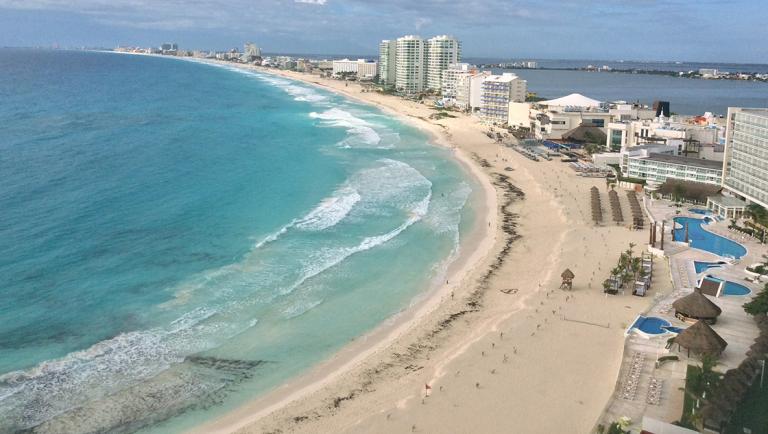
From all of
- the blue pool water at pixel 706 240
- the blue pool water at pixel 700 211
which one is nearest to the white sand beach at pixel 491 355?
the blue pool water at pixel 706 240

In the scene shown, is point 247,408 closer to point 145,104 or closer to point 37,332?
point 37,332

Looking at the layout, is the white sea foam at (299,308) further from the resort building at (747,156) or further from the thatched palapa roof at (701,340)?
the resort building at (747,156)

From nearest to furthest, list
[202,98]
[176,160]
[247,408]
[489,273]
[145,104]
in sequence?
1. [247,408]
2. [489,273]
3. [176,160]
4. [145,104]
5. [202,98]

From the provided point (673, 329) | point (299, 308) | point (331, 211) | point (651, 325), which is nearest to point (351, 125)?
point (331, 211)

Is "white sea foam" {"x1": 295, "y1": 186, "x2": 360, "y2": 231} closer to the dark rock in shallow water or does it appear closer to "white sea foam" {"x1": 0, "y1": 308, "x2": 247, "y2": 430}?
"white sea foam" {"x1": 0, "y1": 308, "x2": 247, "y2": 430}

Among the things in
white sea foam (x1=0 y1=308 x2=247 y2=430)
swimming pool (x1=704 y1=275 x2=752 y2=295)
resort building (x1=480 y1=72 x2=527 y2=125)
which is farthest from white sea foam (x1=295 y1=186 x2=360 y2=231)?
resort building (x1=480 y1=72 x2=527 y2=125)

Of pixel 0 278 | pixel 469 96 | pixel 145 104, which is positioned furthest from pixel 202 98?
pixel 0 278

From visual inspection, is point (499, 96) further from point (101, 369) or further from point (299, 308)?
point (101, 369)

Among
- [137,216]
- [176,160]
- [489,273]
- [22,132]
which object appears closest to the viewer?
[489,273]
